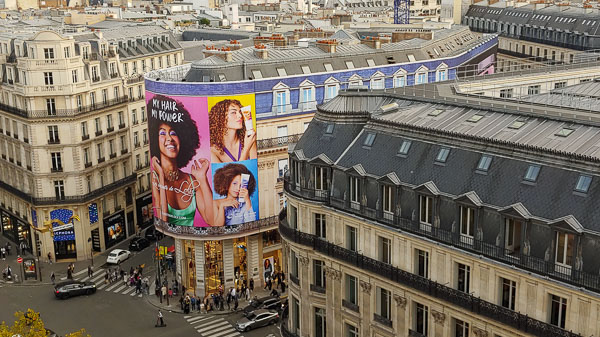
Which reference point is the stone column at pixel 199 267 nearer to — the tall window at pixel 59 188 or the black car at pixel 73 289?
the black car at pixel 73 289

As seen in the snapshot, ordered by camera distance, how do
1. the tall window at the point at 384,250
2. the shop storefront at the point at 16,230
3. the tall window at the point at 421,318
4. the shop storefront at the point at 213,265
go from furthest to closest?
1. the shop storefront at the point at 16,230
2. the shop storefront at the point at 213,265
3. the tall window at the point at 384,250
4. the tall window at the point at 421,318

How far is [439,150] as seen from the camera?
49.6 meters

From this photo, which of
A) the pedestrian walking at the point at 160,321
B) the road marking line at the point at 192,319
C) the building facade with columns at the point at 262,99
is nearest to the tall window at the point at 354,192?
the building facade with columns at the point at 262,99

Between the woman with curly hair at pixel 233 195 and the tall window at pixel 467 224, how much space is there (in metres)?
35.4

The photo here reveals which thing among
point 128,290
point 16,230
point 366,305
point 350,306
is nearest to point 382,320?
point 366,305

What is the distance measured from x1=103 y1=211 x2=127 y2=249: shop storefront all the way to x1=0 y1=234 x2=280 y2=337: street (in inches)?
369

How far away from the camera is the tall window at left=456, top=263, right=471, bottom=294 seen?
153 feet

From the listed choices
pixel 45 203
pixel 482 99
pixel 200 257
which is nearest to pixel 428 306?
pixel 482 99

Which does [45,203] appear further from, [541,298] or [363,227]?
[541,298]

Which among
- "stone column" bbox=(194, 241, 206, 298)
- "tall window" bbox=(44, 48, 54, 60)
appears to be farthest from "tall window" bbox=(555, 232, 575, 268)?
"tall window" bbox=(44, 48, 54, 60)

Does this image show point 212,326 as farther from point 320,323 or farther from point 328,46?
point 328,46

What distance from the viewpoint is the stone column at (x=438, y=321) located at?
48156mm

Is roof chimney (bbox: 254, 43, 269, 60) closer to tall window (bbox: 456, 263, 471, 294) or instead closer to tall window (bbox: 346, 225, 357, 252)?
tall window (bbox: 346, 225, 357, 252)

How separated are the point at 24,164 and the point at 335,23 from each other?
65.6 meters
